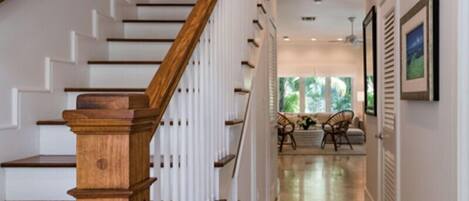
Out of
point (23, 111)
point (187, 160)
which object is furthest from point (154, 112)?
point (23, 111)

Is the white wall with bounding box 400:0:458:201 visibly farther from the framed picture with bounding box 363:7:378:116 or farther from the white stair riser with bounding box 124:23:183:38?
the white stair riser with bounding box 124:23:183:38

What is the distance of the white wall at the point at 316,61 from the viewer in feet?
44.0

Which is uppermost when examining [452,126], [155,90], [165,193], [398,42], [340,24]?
[340,24]

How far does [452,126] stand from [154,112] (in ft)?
4.29

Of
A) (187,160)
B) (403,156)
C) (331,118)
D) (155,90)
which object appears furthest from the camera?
(331,118)

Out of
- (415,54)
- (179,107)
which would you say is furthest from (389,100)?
(179,107)

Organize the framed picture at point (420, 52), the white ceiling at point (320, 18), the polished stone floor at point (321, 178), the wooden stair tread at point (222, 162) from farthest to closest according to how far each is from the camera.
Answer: the white ceiling at point (320, 18) → the polished stone floor at point (321, 178) → the framed picture at point (420, 52) → the wooden stair tread at point (222, 162)

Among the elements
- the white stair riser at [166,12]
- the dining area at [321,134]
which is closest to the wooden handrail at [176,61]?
the white stair riser at [166,12]

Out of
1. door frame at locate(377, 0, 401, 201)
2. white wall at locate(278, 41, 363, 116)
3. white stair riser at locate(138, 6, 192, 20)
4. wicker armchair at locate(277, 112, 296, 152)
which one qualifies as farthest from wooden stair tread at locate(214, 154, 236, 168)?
white wall at locate(278, 41, 363, 116)

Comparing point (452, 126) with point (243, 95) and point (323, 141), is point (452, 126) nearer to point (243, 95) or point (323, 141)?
point (243, 95)

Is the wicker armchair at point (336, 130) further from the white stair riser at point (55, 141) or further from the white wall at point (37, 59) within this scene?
the white stair riser at point (55, 141)

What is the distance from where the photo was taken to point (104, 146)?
89 centimetres

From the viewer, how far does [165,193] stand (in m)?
1.28

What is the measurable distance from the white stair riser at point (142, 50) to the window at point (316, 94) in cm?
1039
